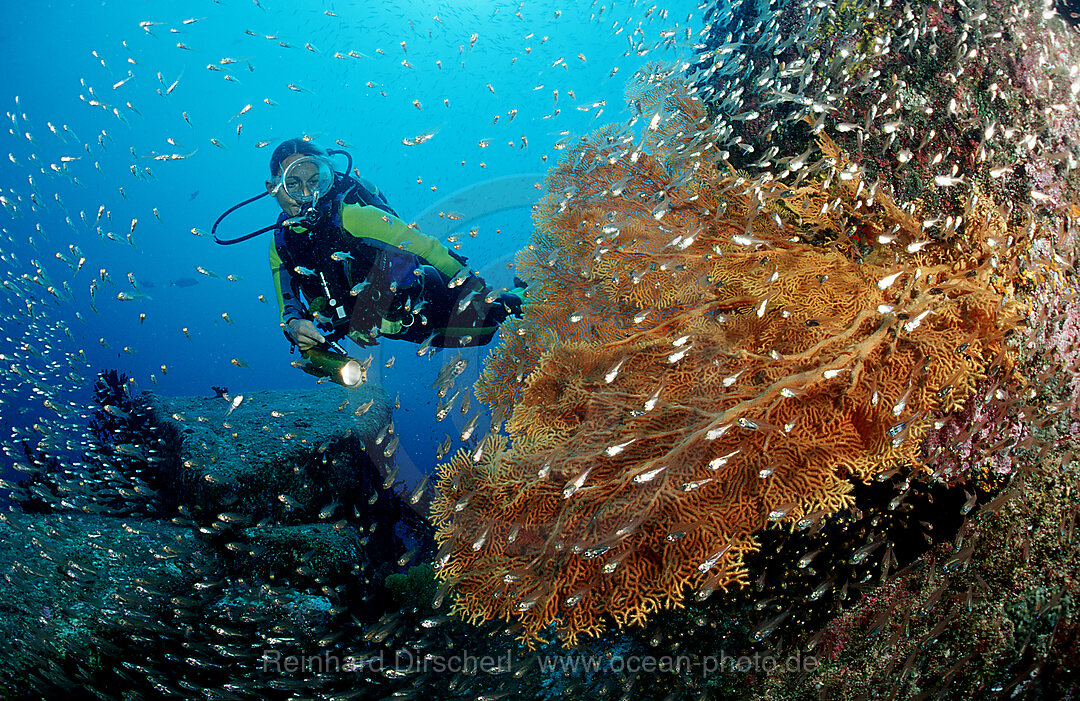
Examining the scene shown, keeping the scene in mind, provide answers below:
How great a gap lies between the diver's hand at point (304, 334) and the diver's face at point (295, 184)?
160cm

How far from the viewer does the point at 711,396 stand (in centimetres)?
314

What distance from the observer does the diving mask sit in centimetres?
548

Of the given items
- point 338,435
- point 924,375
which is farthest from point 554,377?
point 338,435

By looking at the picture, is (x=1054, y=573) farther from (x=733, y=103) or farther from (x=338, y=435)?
(x=338, y=435)

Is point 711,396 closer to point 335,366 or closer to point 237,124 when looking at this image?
point 335,366

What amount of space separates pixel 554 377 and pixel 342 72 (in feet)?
255

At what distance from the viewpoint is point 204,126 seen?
213ft

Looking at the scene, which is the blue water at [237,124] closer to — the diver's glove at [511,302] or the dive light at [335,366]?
the diver's glove at [511,302]

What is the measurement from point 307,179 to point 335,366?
236 cm

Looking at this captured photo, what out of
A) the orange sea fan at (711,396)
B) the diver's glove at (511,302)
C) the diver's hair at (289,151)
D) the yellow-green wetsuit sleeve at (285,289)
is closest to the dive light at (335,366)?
the yellow-green wetsuit sleeve at (285,289)

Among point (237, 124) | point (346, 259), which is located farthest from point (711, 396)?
point (237, 124)

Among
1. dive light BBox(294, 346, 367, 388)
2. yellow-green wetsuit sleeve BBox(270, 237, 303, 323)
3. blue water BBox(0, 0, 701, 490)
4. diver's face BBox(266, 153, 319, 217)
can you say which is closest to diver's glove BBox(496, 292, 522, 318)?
dive light BBox(294, 346, 367, 388)

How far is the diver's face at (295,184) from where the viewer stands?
5.48 m

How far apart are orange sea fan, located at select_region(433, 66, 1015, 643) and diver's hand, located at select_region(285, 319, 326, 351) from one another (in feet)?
6.93
